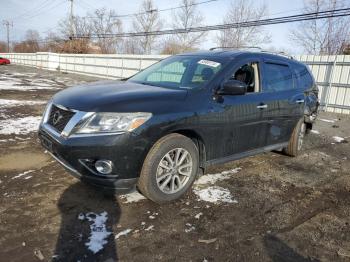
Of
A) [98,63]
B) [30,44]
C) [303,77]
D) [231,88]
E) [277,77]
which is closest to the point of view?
[231,88]

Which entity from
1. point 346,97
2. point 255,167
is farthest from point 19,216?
point 346,97

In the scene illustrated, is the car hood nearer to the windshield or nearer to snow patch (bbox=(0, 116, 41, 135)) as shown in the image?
the windshield

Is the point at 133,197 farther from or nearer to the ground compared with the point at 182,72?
nearer to the ground

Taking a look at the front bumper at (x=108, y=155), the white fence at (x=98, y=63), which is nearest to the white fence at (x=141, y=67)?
the white fence at (x=98, y=63)

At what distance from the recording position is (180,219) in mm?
3467

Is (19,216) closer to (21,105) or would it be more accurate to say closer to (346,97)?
(21,105)

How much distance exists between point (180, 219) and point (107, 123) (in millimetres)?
1278

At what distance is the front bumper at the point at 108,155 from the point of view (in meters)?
3.23

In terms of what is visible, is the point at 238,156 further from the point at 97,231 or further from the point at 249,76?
the point at 97,231

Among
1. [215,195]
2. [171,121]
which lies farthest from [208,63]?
[215,195]

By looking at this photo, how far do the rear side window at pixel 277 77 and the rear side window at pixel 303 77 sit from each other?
0.31 metres

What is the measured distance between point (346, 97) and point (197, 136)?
33.3ft

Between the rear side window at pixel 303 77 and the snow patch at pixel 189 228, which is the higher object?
the rear side window at pixel 303 77

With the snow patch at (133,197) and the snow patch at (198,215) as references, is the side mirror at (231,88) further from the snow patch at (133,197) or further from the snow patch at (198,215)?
the snow patch at (133,197)
